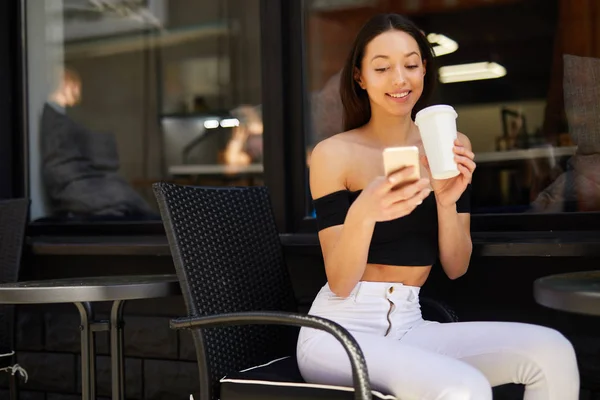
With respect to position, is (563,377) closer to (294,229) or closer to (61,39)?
(294,229)

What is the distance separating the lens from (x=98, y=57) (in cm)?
372

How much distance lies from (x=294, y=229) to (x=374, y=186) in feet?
4.15

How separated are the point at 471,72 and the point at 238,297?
1.55m

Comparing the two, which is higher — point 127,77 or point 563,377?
point 127,77

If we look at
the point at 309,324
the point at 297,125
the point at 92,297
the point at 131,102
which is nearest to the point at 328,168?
the point at 309,324

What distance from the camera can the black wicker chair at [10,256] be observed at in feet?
8.61

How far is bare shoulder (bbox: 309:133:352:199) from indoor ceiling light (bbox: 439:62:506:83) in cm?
122

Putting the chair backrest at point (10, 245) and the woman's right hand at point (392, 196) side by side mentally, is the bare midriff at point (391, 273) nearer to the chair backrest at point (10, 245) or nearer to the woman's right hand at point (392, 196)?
the woman's right hand at point (392, 196)

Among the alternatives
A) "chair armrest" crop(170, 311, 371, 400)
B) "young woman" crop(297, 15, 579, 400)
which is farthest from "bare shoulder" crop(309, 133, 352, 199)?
"chair armrest" crop(170, 311, 371, 400)

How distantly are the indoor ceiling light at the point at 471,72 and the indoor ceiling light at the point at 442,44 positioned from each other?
0.23 feet

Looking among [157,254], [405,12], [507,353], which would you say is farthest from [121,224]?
[507,353]

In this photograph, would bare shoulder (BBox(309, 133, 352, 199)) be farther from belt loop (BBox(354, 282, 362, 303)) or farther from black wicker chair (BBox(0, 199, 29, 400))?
black wicker chair (BBox(0, 199, 29, 400))

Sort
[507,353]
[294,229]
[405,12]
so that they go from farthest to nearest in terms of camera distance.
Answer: [405,12]
[294,229]
[507,353]

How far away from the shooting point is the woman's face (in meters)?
2.02
